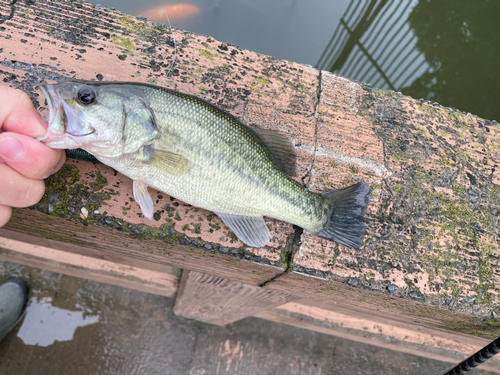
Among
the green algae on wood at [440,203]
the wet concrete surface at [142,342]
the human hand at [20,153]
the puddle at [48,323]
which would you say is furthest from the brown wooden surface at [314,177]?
the puddle at [48,323]

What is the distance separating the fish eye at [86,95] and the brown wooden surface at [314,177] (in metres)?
0.38

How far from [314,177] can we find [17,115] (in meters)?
1.61

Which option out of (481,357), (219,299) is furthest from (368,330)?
(219,299)

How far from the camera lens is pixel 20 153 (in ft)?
4.20

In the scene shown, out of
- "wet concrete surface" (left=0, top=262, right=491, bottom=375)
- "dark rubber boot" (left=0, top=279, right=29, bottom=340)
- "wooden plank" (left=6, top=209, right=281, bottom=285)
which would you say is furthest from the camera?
"wet concrete surface" (left=0, top=262, right=491, bottom=375)

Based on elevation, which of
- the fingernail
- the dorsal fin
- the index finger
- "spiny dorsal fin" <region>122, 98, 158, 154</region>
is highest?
the dorsal fin

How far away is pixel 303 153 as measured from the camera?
186 cm

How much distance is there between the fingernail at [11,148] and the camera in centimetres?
124

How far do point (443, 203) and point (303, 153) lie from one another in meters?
0.99

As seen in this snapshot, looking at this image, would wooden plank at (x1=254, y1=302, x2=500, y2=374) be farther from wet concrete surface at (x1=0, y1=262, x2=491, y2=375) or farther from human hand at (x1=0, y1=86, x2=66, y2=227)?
human hand at (x1=0, y1=86, x2=66, y2=227)

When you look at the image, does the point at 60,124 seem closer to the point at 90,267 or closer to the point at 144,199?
the point at 144,199

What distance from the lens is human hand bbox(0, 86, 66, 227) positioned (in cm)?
128

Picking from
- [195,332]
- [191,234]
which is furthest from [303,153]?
[195,332]

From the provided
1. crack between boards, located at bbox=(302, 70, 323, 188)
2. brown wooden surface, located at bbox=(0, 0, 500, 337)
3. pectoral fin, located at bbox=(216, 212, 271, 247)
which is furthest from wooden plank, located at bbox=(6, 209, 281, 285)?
crack between boards, located at bbox=(302, 70, 323, 188)
